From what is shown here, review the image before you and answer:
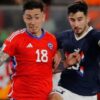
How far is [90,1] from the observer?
12.7m

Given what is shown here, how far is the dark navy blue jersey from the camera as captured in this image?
27.6ft

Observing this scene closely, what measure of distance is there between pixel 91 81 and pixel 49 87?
510 mm

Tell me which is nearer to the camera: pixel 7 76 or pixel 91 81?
pixel 91 81

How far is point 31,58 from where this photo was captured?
8.19 m

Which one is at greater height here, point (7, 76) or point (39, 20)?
point (39, 20)

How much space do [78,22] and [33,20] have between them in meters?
0.52

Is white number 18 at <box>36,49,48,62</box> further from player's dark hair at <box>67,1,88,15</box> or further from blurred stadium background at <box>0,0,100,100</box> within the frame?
blurred stadium background at <box>0,0,100,100</box>

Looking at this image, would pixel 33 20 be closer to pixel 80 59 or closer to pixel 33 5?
pixel 33 5

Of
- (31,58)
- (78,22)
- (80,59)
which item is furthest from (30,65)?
(78,22)

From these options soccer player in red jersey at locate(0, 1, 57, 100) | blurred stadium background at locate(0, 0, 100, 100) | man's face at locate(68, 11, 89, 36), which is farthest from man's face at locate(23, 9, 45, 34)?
blurred stadium background at locate(0, 0, 100, 100)

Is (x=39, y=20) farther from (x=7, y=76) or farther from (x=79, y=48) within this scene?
(x=7, y=76)

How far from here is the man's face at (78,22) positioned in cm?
828

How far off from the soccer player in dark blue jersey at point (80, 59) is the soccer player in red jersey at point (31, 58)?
0.22m

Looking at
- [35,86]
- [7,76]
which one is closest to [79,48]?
[35,86]
